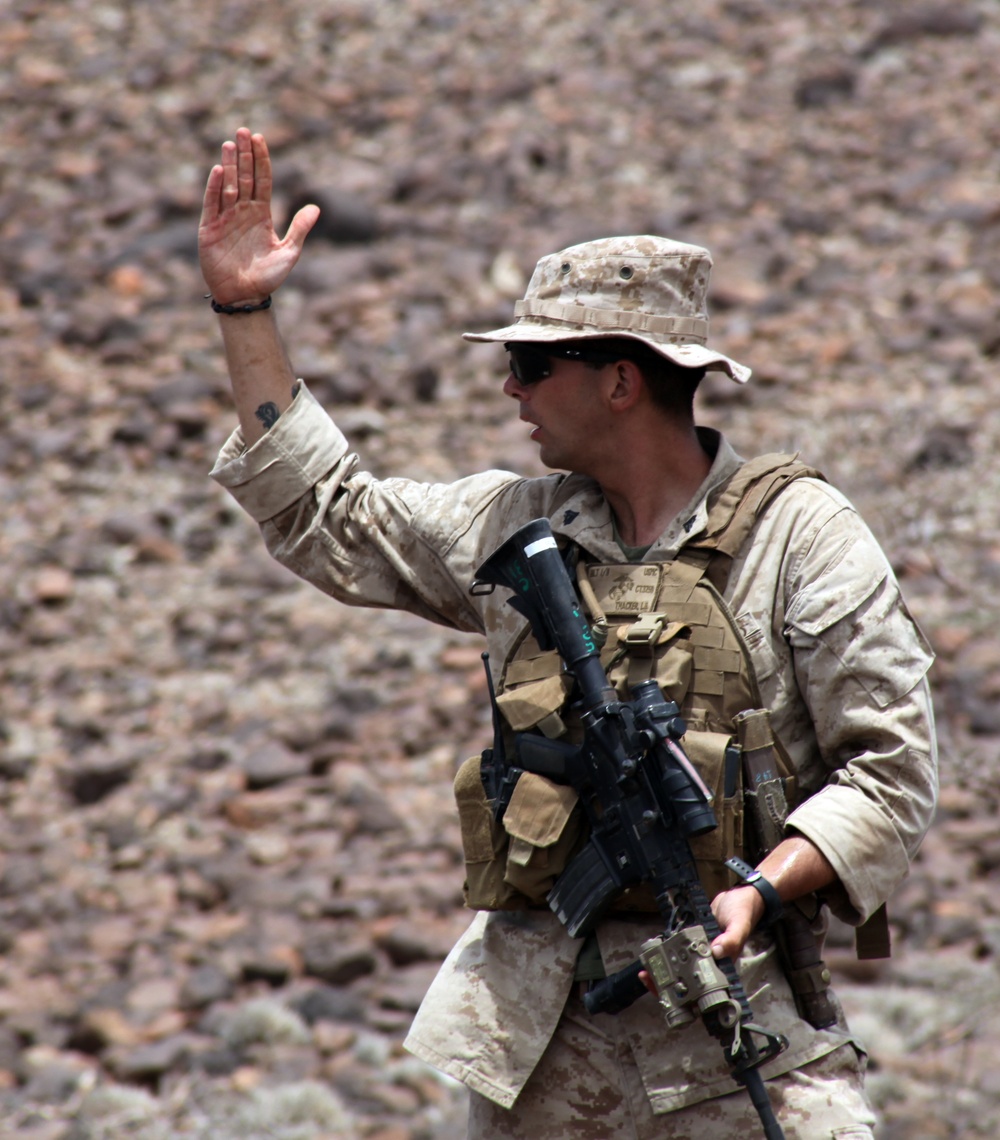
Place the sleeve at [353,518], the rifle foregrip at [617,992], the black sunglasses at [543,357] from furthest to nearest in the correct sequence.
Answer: the sleeve at [353,518] → the black sunglasses at [543,357] → the rifle foregrip at [617,992]

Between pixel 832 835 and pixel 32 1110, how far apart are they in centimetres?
464

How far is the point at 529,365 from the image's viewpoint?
276 centimetres

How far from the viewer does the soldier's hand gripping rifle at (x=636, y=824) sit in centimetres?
228

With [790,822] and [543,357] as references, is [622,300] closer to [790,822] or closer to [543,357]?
[543,357]

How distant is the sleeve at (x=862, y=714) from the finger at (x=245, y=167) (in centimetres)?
131

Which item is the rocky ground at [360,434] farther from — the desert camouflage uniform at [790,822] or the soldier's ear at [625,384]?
the soldier's ear at [625,384]

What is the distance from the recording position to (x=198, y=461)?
1113 cm

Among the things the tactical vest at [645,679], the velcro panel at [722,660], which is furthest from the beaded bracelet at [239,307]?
the velcro panel at [722,660]

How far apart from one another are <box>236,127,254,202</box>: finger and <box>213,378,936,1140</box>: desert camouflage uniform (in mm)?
842

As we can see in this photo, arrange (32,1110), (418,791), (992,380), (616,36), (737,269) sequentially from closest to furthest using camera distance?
(32,1110), (418,791), (992,380), (737,269), (616,36)

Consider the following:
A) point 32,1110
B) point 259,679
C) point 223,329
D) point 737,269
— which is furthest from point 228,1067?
point 737,269

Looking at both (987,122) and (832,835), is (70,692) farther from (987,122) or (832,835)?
(987,122)

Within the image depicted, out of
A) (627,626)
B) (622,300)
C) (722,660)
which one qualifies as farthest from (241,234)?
(722,660)

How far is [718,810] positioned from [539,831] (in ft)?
1.00
